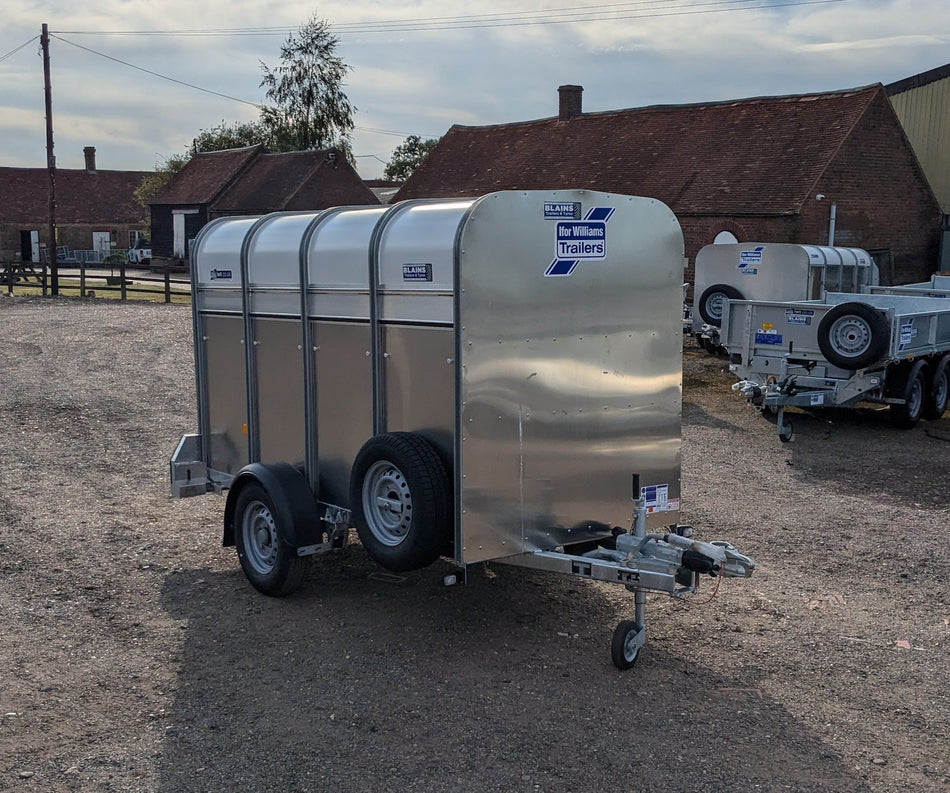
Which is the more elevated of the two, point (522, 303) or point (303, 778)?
point (522, 303)

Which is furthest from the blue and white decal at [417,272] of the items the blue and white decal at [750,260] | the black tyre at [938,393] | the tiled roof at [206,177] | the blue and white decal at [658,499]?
the tiled roof at [206,177]

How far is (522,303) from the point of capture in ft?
19.1

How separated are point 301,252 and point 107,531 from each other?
336cm

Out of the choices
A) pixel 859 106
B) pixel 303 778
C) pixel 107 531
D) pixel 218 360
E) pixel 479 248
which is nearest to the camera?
pixel 303 778

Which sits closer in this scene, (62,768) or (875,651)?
(62,768)

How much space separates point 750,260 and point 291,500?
42.7 feet

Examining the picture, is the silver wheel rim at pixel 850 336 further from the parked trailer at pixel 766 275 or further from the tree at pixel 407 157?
the tree at pixel 407 157

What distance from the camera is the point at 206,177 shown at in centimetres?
5178

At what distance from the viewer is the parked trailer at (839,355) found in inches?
486

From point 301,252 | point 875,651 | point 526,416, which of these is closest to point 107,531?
point 301,252

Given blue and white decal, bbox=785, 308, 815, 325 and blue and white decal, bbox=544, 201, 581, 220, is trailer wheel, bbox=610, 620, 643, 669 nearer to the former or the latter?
blue and white decal, bbox=544, 201, 581, 220

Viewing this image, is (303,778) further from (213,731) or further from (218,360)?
(218,360)

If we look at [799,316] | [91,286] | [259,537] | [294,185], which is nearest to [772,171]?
[799,316]

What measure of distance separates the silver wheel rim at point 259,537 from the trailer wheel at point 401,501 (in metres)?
1.07
